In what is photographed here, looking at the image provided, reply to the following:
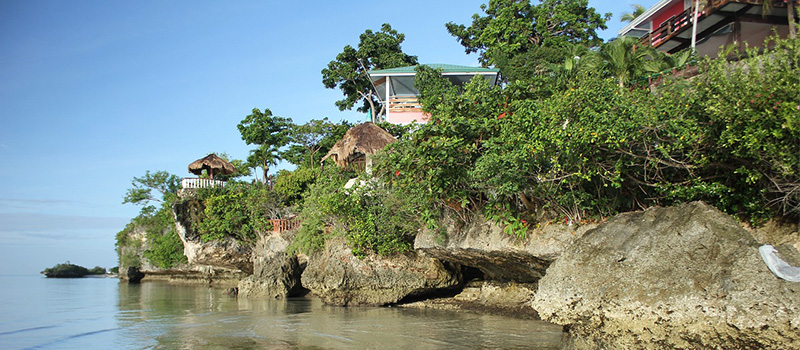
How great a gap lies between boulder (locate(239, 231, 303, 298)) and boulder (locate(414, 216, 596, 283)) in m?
8.36

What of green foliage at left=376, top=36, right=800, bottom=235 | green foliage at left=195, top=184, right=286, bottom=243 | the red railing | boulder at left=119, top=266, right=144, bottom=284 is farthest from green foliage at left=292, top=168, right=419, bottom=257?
boulder at left=119, top=266, right=144, bottom=284

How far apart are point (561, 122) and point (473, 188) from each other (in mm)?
2830

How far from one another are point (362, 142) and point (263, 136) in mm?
11253

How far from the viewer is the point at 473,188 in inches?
457

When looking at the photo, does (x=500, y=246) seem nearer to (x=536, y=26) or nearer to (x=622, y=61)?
(x=622, y=61)

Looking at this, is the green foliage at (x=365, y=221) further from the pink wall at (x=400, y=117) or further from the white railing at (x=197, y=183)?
the white railing at (x=197, y=183)

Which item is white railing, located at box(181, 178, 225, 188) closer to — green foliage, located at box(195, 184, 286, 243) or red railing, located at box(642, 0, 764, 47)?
green foliage, located at box(195, 184, 286, 243)

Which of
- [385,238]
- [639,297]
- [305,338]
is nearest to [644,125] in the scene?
[639,297]

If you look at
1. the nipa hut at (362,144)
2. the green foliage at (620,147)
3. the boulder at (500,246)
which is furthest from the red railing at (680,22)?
the boulder at (500,246)

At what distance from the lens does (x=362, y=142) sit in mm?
19031

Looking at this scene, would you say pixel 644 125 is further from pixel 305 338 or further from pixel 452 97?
pixel 305 338

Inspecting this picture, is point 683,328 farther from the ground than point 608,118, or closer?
closer

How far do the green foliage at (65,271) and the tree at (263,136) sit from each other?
48870 millimetres

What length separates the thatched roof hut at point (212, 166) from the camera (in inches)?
1038
